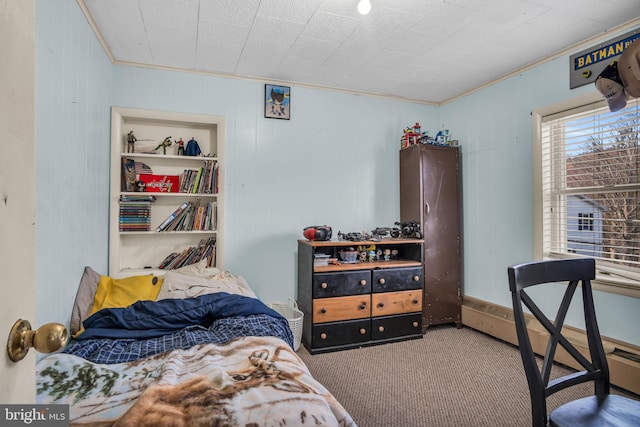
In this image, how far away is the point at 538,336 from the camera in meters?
2.69

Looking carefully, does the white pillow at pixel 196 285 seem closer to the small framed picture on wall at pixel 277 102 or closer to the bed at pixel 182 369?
the bed at pixel 182 369

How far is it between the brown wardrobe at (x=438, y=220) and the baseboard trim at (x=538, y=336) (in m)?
0.18

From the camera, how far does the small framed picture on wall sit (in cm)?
327

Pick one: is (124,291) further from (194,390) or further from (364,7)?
(364,7)

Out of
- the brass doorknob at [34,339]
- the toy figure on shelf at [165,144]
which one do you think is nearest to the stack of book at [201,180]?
the toy figure on shelf at [165,144]

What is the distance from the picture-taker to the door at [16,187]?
0.52 metres

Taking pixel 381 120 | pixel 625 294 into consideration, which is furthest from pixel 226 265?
pixel 625 294

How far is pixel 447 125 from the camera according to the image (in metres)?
3.86

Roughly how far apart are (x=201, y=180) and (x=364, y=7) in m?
1.97

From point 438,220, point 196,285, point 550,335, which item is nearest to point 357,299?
point 438,220

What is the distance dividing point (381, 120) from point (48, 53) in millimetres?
2961

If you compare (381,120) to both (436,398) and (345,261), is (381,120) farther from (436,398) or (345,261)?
(436,398)

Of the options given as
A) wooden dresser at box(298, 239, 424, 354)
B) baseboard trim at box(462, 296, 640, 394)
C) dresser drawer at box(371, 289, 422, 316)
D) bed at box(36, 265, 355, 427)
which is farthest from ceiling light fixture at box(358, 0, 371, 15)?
baseboard trim at box(462, 296, 640, 394)

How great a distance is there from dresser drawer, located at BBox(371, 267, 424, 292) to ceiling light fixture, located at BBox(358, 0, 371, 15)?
6.77 feet
